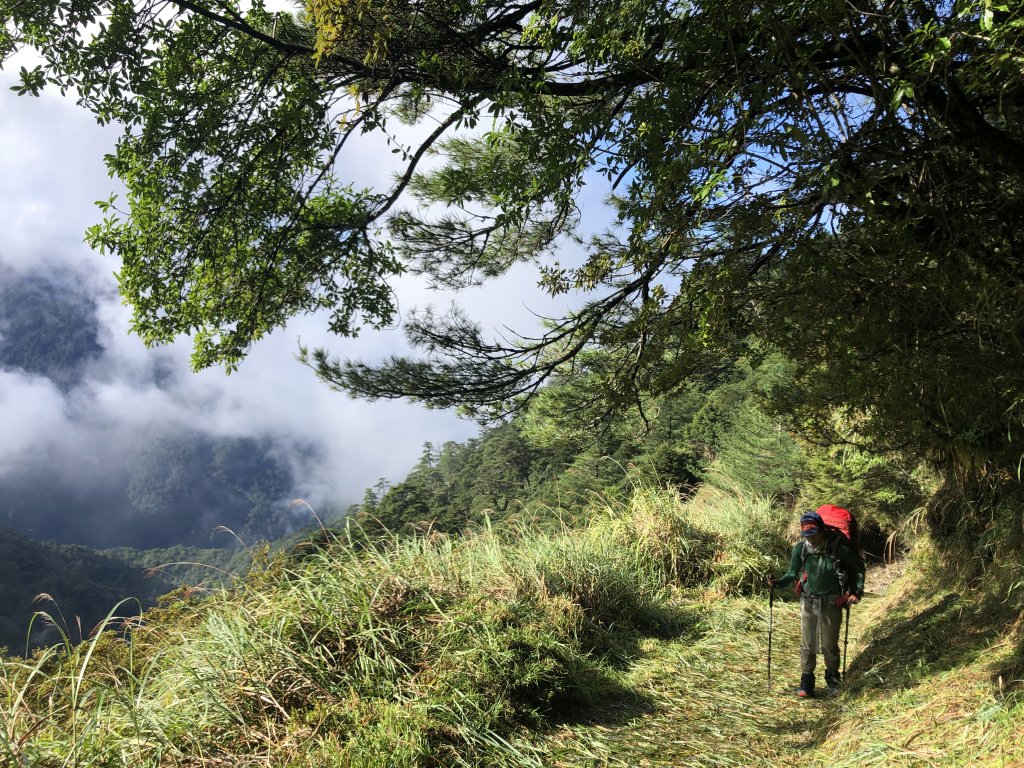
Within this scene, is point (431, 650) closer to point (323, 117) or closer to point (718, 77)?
point (718, 77)

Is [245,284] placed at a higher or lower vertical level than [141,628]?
higher

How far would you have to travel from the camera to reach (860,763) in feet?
10.3

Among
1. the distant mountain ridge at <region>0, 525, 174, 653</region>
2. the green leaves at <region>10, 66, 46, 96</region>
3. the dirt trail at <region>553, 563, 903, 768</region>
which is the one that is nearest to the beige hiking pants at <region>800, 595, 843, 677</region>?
the dirt trail at <region>553, 563, 903, 768</region>

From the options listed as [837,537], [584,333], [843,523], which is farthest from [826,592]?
[584,333]

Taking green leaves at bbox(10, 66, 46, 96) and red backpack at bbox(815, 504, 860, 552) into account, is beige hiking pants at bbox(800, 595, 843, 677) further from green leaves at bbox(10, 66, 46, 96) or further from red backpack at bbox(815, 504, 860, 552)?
green leaves at bbox(10, 66, 46, 96)

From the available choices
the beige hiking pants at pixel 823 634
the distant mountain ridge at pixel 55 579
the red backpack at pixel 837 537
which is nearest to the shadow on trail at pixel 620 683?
the beige hiking pants at pixel 823 634

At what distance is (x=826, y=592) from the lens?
4789 mm

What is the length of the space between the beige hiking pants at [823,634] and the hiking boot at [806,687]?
3cm

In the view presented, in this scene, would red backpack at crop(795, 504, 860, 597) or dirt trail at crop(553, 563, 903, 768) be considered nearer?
dirt trail at crop(553, 563, 903, 768)

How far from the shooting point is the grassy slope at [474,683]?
9.66 feet

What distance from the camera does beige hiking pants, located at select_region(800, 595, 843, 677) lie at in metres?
4.72

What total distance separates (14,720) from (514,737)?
2247 millimetres

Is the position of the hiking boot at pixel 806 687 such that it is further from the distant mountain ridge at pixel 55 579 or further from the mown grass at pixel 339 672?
the distant mountain ridge at pixel 55 579

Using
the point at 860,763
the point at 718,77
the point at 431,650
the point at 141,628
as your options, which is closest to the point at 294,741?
the point at 431,650
